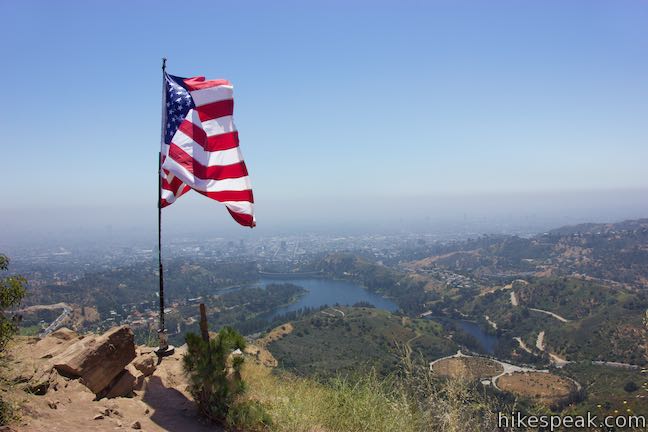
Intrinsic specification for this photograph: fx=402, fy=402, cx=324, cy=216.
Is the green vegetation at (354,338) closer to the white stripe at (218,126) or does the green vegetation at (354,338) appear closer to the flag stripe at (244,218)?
the flag stripe at (244,218)

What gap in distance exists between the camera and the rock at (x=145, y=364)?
23.0ft

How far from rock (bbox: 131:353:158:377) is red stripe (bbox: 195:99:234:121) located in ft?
14.4

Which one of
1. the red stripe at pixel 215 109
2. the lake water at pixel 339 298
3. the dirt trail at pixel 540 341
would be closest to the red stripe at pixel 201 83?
the red stripe at pixel 215 109

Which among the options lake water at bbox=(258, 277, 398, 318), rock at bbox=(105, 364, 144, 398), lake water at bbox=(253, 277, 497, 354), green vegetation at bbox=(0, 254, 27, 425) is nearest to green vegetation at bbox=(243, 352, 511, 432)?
rock at bbox=(105, 364, 144, 398)

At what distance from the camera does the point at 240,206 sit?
652cm

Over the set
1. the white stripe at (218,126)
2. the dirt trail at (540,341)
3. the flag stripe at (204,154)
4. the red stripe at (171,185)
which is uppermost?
the white stripe at (218,126)

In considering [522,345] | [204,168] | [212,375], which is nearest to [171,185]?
[204,168]

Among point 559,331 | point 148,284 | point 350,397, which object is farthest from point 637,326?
point 148,284

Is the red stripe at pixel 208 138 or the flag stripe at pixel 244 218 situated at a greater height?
the red stripe at pixel 208 138

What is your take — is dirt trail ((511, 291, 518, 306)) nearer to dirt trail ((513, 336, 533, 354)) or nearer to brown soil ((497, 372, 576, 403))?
dirt trail ((513, 336, 533, 354))

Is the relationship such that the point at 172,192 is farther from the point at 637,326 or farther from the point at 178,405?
the point at 637,326

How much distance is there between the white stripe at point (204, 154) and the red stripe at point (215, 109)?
1.70ft

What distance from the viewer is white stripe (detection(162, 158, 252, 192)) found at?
640cm

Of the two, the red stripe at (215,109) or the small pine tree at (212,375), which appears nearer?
the small pine tree at (212,375)
